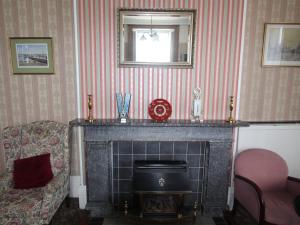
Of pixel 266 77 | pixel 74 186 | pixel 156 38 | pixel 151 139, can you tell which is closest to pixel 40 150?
pixel 74 186

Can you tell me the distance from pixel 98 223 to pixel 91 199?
0.90 feet

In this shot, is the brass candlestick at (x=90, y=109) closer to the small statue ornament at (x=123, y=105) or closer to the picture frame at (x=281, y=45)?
the small statue ornament at (x=123, y=105)

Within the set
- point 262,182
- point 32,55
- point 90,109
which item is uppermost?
point 32,55

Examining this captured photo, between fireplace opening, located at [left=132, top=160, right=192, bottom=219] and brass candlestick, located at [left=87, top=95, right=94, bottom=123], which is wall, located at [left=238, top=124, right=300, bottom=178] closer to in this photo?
fireplace opening, located at [left=132, top=160, right=192, bottom=219]

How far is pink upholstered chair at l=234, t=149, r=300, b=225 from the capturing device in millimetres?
2117

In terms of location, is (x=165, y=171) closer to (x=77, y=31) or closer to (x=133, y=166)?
(x=133, y=166)

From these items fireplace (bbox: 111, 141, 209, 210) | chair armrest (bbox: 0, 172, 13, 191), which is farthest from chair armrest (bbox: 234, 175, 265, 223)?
chair armrest (bbox: 0, 172, 13, 191)

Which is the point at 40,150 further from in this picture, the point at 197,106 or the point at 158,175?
the point at 197,106

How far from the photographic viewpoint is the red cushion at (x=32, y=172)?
223cm

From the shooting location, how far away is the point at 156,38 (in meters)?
2.42

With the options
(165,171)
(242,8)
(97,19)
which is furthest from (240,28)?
(165,171)

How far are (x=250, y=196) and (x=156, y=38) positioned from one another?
1933 mm

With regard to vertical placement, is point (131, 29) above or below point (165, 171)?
above

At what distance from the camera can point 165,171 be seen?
243cm
